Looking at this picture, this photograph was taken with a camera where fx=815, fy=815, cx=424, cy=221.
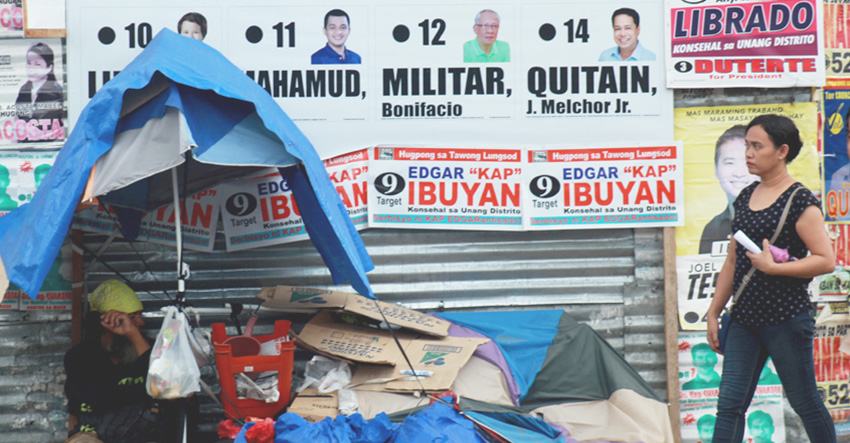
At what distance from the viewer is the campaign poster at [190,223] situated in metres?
5.22

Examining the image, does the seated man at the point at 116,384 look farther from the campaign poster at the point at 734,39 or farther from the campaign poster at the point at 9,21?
the campaign poster at the point at 734,39

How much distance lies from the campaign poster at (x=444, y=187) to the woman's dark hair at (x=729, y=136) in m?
1.29

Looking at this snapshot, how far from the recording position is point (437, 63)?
208 inches

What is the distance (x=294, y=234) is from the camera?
17.3 ft

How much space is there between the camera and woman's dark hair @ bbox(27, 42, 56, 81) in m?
5.20

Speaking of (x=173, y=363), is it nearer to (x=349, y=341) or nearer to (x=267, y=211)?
(x=349, y=341)

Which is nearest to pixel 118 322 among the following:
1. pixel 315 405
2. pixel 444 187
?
pixel 315 405

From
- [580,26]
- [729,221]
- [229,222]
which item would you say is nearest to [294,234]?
[229,222]

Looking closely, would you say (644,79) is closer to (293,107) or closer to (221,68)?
(293,107)

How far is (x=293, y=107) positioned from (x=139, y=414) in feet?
6.81

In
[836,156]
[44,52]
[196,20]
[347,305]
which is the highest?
[196,20]

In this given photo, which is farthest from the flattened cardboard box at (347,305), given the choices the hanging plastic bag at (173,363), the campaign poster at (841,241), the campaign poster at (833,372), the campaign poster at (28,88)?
the campaign poster at (841,241)

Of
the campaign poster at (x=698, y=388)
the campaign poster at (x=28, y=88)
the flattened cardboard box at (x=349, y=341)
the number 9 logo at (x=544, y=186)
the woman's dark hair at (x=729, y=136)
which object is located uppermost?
the campaign poster at (x=28, y=88)

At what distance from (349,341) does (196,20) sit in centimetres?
228
